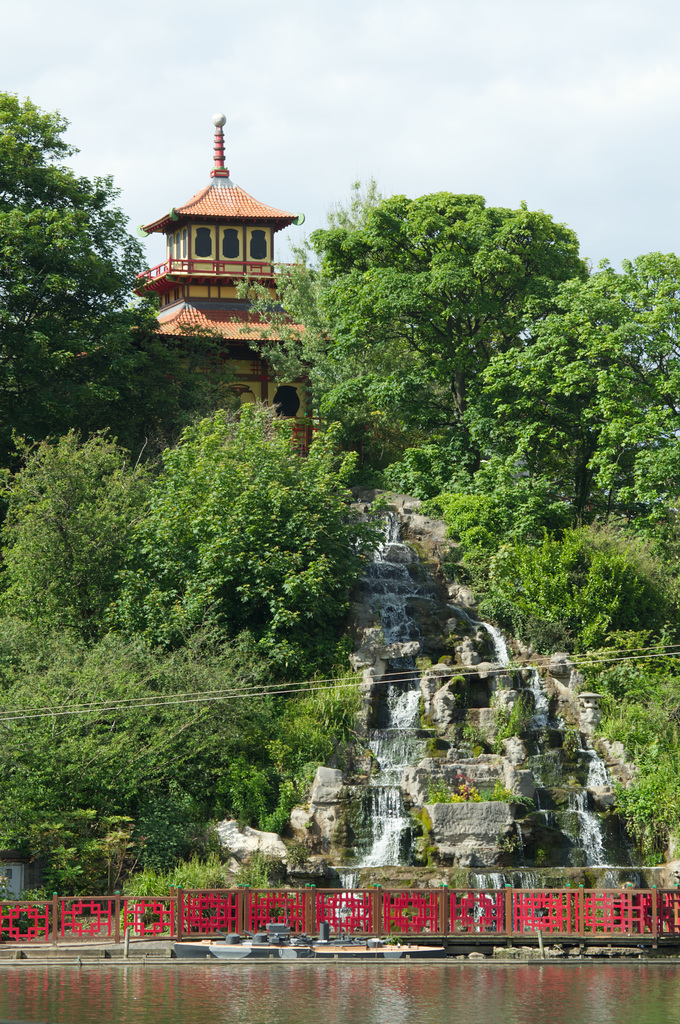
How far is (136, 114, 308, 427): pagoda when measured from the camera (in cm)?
5594

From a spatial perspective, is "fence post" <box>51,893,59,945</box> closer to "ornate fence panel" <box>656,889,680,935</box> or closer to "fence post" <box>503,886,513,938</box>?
"fence post" <box>503,886,513,938</box>

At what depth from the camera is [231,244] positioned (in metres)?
59.4

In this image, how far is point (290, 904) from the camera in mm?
25938

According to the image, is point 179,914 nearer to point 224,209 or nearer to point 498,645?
point 498,645

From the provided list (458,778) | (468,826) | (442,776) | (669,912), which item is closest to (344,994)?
(669,912)

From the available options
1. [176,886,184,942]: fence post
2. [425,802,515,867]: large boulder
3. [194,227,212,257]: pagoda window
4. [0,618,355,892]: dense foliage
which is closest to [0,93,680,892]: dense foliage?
[0,618,355,892]: dense foliage

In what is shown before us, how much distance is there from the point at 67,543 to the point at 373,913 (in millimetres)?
15877

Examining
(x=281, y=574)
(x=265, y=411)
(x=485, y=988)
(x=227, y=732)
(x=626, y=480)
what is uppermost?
(x=265, y=411)

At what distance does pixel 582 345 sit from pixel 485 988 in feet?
85.6

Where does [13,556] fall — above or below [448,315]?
below

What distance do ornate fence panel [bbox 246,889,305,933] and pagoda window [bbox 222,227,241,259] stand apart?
39483 mm

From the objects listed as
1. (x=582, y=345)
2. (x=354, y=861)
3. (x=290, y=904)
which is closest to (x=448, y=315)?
(x=582, y=345)

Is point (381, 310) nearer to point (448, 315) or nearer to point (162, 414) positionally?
point (448, 315)

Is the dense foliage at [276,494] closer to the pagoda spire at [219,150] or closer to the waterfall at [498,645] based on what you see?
the waterfall at [498,645]
